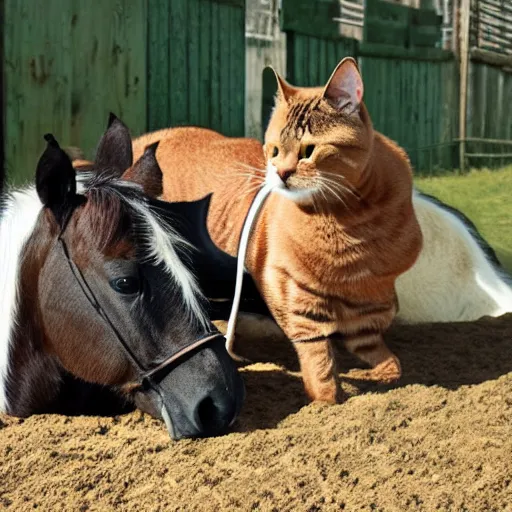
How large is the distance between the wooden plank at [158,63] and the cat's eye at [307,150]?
3188 mm

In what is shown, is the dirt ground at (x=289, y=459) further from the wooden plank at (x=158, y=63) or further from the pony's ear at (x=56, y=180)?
the wooden plank at (x=158, y=63)

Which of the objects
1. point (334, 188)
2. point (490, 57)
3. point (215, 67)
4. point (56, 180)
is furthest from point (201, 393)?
point (490, 57)

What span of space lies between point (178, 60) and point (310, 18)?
1.74 metres

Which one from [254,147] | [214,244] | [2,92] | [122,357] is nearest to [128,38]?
[2,92]

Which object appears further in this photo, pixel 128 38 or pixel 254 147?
pixel 128 38

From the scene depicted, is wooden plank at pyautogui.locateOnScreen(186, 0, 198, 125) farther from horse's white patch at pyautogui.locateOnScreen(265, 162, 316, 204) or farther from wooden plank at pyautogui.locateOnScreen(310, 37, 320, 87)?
horse's white patch at pyautogui.locateOnScreen(265, 162, 316, 204)

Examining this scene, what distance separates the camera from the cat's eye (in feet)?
10.5

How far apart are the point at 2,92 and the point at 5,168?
459 millimetres

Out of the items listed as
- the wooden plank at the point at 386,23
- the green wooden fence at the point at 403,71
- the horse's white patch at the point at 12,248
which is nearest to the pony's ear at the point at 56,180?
the horse's white patch at the point at 12,248

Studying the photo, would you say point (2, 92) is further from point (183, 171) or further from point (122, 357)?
point (122, 357)

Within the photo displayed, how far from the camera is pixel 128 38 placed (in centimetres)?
604

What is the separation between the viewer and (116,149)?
3.13 metres

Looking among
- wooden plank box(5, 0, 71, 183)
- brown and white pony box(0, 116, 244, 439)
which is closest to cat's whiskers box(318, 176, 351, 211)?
brown and white pony box(0, 116, 244, 439)

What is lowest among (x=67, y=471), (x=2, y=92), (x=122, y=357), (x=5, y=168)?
(x=67, y=471)
